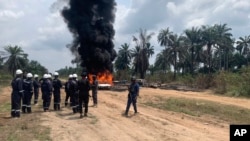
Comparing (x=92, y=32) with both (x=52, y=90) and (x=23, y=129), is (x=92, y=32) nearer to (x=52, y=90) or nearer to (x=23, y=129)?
(x=52, y=90)

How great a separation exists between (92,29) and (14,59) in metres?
46.4

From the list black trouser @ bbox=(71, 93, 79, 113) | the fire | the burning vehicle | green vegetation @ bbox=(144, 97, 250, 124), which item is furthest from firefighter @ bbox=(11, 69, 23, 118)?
the fire

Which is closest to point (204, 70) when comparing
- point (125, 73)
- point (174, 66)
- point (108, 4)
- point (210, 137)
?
point (174, 66)

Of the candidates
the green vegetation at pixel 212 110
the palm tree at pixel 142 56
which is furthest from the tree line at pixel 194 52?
the green vegetation at pixel 212 110

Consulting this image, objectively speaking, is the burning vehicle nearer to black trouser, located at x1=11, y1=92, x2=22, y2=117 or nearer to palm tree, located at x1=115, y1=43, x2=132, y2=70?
black trouser, located at x1=11, y1=92, x2=22, y2=117

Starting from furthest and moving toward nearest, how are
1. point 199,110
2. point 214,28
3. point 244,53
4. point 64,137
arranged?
1. point 244,53
2. point 214,28
3. point 199,110
4. point 64,137

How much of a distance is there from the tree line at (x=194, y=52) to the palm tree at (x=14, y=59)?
2105cm

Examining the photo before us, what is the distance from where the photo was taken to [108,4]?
4025 centimetres

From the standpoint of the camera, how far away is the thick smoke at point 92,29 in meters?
39.5

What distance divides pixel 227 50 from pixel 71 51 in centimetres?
4408

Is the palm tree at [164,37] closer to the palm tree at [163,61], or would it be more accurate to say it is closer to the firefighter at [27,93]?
the palm tree at [163,61]

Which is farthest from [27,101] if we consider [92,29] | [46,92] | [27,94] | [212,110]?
[92,29]

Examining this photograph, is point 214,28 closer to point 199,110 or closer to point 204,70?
point 204,70

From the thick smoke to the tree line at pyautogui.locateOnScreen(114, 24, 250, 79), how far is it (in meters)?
27.1
